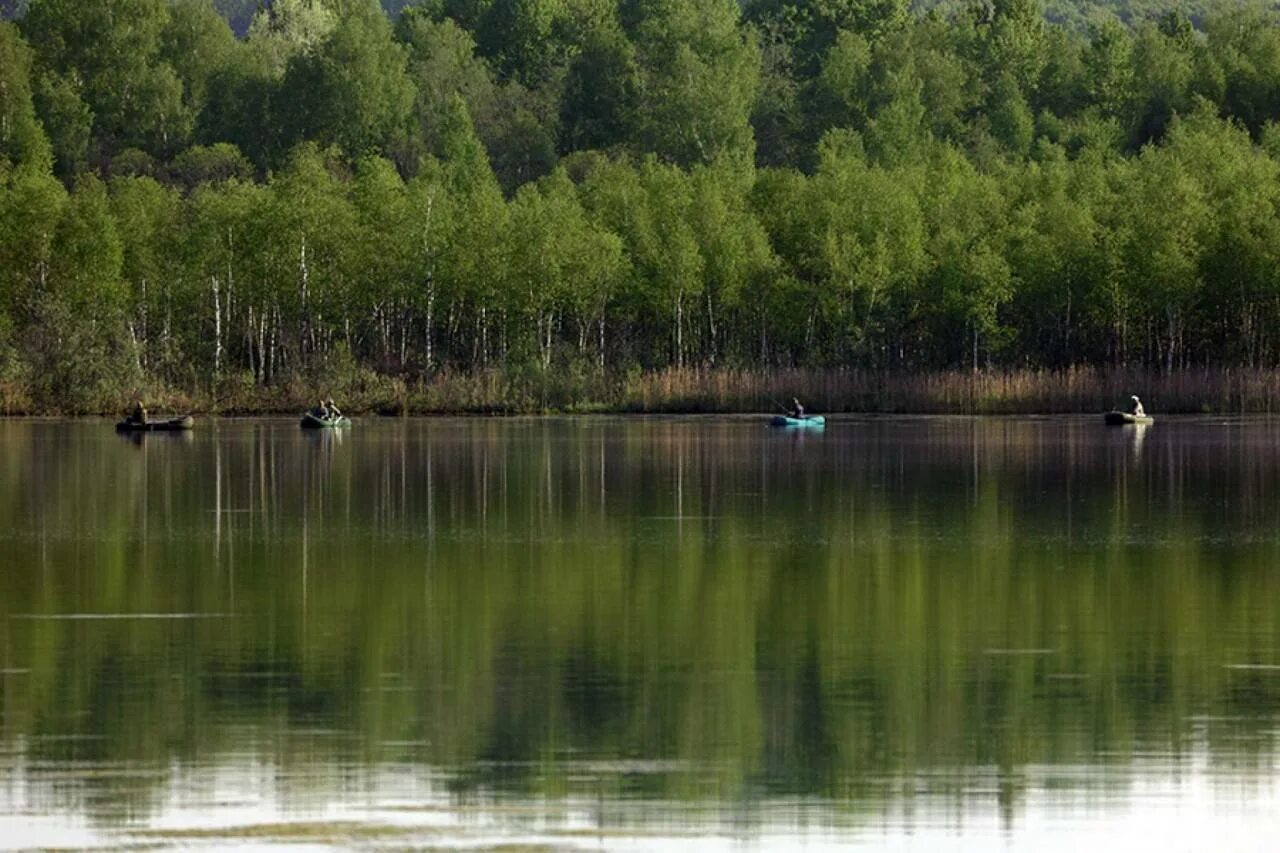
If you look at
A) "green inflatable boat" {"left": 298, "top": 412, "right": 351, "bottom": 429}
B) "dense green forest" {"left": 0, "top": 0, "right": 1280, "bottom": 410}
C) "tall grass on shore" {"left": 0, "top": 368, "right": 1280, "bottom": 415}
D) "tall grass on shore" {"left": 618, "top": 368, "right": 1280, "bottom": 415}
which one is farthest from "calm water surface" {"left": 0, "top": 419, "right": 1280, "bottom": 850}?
"dense green forest" {"left": 0, "top": 0, "right": 1280, "bottom": 410}

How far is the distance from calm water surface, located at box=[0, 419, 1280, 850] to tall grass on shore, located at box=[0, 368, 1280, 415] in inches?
1305

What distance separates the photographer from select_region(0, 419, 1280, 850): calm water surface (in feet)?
47.7

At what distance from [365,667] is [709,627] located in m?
3.86

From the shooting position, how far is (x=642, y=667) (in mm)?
20062

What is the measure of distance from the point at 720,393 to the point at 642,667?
56.3 metres

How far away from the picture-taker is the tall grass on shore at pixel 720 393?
74125mm

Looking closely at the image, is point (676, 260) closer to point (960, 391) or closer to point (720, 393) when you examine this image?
point (720, 393)

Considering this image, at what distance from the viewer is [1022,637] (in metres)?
21.9

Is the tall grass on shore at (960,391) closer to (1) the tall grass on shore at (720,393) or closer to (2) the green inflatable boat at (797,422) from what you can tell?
(1) the tall grass on shore at (720,393)

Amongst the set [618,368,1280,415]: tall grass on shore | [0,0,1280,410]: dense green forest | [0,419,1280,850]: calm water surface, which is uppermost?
[0,0,1280,410]: dense green forest

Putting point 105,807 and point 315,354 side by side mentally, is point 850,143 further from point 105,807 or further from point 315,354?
point 105,807

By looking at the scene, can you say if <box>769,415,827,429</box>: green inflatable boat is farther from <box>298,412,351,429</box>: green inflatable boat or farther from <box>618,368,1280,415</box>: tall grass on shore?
<box>298,412,351,429</box>: green inflatable boat

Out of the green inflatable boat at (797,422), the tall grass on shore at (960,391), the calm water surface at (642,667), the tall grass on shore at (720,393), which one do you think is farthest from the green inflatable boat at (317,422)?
the calm water surface at (642,667)

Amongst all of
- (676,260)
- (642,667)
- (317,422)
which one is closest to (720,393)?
(676,260)
